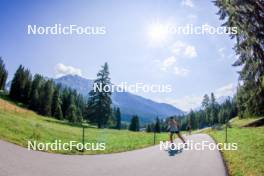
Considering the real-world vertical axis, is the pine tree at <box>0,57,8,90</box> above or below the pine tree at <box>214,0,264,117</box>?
above

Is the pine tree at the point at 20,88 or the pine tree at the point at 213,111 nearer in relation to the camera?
the pine tree at the point at 20,88

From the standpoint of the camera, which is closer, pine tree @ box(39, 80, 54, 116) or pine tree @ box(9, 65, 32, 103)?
pine tree @ box(39, 80, 54, 116)

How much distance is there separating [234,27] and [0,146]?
14218 millimetres

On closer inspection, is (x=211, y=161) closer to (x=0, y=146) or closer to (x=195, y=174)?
(x=195, y=174)

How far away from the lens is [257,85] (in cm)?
1777

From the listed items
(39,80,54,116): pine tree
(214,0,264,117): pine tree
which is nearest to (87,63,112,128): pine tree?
(39,80,54,116): pine tree

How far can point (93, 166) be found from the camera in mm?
10164

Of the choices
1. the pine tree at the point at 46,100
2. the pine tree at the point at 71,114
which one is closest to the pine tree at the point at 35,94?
the pine tree at the point at 46,100

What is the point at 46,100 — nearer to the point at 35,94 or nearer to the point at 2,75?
the point at 35,94

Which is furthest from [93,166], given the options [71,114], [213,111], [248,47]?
[213,111]

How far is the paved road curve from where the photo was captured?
879 cm

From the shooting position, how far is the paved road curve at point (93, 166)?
8.79 metres

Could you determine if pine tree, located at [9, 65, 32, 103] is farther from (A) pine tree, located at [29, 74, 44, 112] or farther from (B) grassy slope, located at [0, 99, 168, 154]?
(B) grassy slope, located at [0, 99, 168, 154]

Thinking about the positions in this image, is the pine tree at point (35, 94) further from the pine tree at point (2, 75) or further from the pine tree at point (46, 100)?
the pine tree at point (2, 75)
